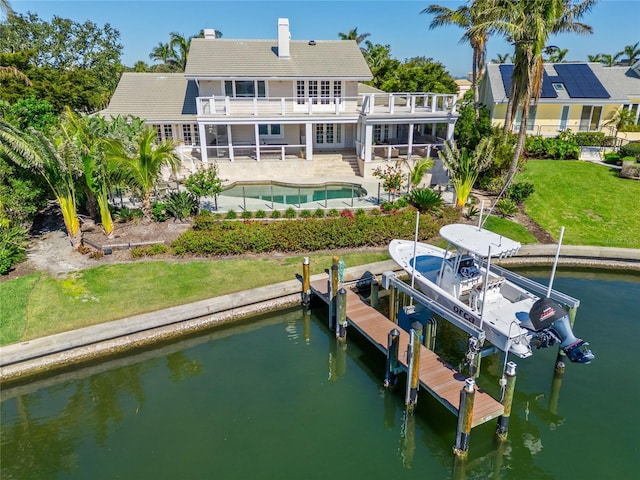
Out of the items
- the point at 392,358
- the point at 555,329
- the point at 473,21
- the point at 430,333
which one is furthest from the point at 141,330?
the point at 473,21

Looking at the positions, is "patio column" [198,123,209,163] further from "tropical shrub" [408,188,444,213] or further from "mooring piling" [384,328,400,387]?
"mooring piling" [384,328,400,387]

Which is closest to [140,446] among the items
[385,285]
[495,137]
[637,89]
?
[385,285]

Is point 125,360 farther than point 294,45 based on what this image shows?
No

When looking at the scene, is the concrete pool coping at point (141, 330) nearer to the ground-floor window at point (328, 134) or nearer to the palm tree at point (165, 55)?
the ground-floor window at point (328, 134)

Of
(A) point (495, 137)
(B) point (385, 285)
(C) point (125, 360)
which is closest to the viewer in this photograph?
(C) point (125, 360)

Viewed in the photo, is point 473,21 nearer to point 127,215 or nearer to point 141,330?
point 127,215

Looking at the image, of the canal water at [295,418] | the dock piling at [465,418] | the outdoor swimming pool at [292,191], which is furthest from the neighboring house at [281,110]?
the dock piling at [465,418]

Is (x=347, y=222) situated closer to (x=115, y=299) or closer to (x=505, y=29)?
(x=115, y=299)
